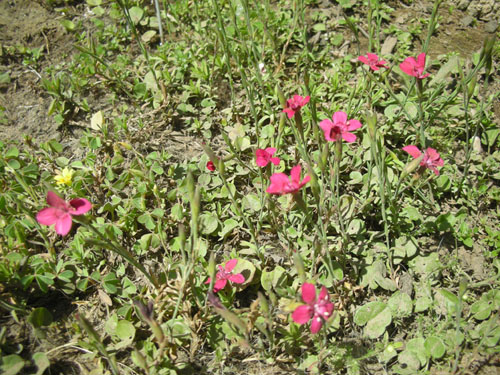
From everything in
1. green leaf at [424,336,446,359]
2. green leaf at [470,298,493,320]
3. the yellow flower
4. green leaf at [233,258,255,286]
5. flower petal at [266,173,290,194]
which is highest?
flower petal at [266,173,290,194]

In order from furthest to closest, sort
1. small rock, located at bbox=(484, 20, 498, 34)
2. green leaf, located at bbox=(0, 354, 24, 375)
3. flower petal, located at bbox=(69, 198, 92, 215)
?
small rock, located at bbox=(484, 20, 498, 34) < green leaf, located at bbox=(0, 354, 24, 375) < flower petal, located at bbox=(69, 198, 92, 215)

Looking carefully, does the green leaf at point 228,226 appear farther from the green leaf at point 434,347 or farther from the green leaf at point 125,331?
the green leaf at point 434,347

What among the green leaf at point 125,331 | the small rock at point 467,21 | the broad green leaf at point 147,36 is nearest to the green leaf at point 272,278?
the green leaf at point 125,331

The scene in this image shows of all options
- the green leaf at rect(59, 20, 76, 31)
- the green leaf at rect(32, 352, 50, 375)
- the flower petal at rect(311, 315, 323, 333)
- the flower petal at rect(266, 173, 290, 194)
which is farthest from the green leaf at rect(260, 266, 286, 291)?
the green leaf at rect(59, 20, 76, 31)

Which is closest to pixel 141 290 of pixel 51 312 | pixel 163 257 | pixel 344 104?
pixel 163 257

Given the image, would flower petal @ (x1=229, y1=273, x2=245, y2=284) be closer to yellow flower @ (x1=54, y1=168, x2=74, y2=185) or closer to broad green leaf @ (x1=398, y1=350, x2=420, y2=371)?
broad green leaf @ (x1=398, y1=350, x2=420, y2=371)

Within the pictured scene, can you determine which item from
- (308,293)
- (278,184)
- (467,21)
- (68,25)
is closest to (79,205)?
(278,184)
